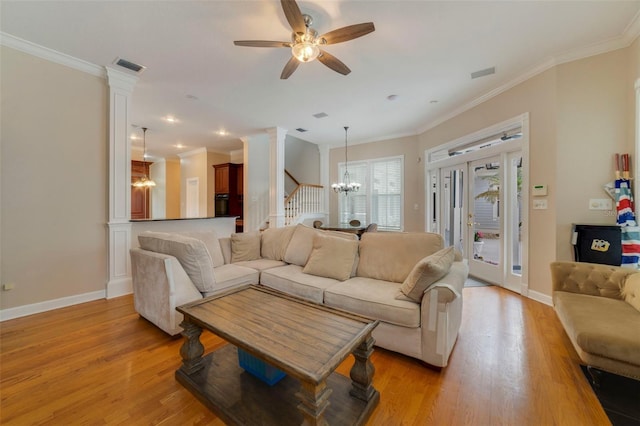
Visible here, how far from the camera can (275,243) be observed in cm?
351

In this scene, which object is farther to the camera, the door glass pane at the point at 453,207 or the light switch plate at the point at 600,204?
the door glass pane at the point at 453,207

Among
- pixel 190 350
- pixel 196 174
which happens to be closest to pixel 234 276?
pixel 190 350

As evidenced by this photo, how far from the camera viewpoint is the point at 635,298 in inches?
75.4

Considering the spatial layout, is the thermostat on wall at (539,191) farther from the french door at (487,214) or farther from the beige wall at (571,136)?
the french door at (487,214)

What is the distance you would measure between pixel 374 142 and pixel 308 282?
201 inches

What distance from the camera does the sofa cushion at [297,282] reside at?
238 cm

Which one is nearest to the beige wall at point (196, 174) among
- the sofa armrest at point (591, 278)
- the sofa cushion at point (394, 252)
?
the sofa cushion at point (394, 252)

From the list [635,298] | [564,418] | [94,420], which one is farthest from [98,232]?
[635,298]

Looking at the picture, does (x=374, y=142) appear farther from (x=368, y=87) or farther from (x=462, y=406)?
(x=462, y=406)

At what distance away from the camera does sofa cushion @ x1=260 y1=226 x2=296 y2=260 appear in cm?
342

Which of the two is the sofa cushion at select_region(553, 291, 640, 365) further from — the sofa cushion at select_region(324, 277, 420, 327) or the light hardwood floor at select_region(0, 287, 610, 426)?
the sofa cushion at select_region(324, 277, 420, 327)

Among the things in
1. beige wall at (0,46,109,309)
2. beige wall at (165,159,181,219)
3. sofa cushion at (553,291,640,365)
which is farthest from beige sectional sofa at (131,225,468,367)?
beige wall at (165,159,181,219)

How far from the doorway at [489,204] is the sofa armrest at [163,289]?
4.21 m

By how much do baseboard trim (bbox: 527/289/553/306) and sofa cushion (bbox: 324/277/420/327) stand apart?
7.35ft
